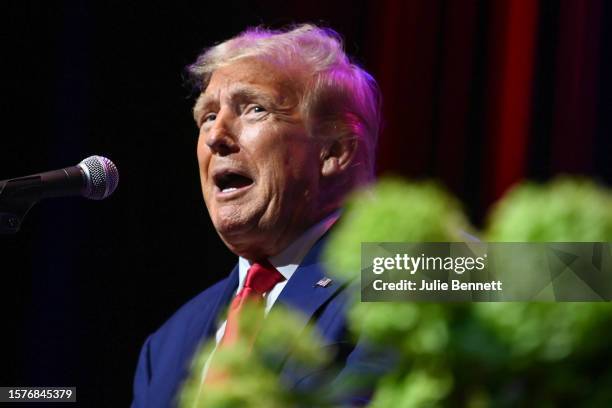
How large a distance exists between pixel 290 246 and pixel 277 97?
0.36 m

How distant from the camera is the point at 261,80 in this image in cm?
220

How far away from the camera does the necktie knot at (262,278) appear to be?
2.08 meters

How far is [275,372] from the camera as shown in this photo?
1.64 feet

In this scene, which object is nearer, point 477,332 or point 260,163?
point 477,332

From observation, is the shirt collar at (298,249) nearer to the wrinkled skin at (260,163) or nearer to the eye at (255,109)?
the wrinkled skin at (260,163)

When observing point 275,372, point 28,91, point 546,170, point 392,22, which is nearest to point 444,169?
point 546,170

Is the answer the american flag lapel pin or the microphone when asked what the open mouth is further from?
the microphone

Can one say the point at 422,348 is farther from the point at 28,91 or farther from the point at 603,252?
the point at 28,91

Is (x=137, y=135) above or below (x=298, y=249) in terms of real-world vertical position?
above

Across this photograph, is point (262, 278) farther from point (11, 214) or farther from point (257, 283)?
point (11, 214)

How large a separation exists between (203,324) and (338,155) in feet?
1.70

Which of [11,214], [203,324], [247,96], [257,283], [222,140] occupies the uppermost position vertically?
[247,96]

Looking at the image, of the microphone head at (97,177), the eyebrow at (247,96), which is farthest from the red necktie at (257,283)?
the microphone head at (97,177)

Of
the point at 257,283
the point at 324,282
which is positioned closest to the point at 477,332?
the point at 324,282
